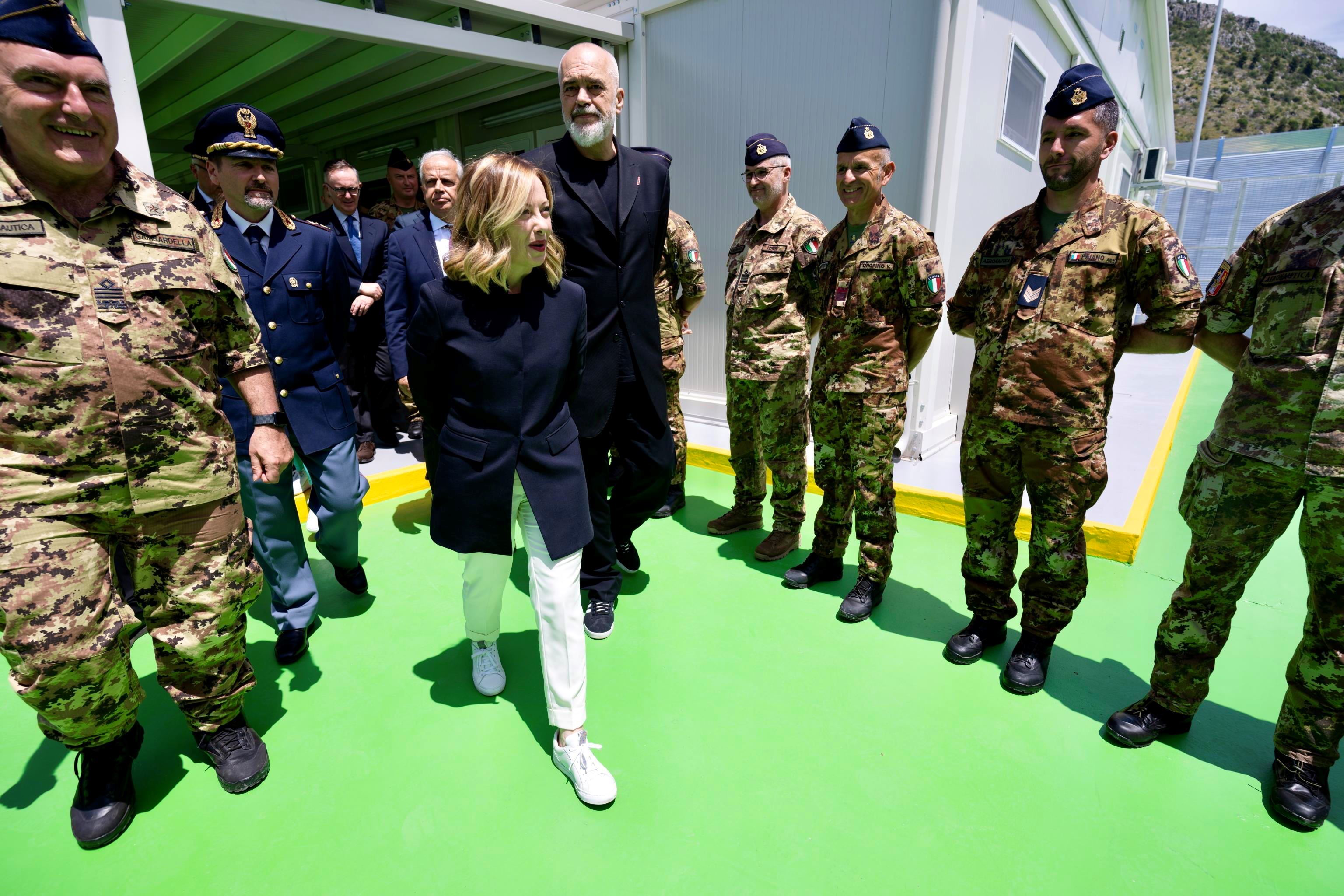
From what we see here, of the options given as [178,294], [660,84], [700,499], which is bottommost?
[700,499]

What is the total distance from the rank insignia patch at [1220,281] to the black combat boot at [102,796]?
145 inches

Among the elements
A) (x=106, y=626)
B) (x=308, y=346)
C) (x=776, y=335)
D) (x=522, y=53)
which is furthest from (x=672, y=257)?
(x=106, y=626)

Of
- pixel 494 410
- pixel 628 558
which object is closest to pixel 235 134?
pixel 494 410

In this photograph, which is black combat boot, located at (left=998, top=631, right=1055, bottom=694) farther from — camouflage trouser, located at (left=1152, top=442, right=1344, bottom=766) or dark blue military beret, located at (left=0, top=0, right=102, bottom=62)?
dark blue military beret, located at (left=0, top=0, right=102, bottom=62)

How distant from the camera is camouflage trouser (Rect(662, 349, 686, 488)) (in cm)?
424

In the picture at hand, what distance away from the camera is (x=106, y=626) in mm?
1819

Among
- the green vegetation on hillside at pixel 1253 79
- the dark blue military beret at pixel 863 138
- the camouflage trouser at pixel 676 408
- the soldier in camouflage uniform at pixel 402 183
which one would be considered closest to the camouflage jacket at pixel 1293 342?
the dark blue military beret at pixel 863 138

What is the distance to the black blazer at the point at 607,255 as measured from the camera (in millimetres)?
2615

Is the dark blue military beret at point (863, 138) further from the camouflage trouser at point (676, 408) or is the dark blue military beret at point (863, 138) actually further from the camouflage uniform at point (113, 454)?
the camouflage uniform at point (113, 454)

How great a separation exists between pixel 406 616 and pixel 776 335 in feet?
7.83

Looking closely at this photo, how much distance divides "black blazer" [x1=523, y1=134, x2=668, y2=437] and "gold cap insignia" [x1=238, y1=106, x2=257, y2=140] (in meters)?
1.03

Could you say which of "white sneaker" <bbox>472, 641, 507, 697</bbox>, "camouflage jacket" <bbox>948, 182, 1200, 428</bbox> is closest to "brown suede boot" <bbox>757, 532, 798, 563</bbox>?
"camouflage jacket" <bbox>948, 182, 1200, 428</bbox>

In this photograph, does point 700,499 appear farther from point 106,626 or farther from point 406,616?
point 106,626

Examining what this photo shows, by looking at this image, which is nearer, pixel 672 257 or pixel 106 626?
pixel 106 626
